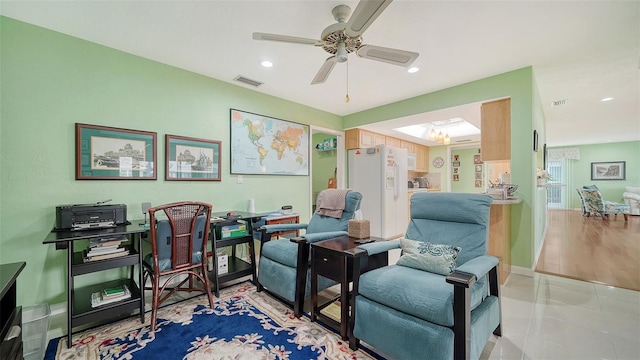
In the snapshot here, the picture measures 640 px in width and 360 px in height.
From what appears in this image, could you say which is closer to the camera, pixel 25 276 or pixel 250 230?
pixel 25 276

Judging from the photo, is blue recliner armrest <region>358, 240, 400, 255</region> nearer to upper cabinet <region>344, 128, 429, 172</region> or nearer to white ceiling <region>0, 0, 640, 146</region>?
white ceiling <region>0, 0, 640, 146</region>

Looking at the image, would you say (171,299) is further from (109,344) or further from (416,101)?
(416,101)

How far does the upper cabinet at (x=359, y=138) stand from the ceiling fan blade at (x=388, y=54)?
300cm

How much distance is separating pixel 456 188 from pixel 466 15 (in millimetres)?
6298

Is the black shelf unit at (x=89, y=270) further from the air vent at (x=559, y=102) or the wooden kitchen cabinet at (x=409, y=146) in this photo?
the air vent at (x=559, y=102)

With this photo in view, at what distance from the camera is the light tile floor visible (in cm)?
171

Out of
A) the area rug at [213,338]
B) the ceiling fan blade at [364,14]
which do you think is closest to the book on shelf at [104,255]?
the area rug at [213,338]

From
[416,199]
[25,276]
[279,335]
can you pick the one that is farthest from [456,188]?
[25,276]

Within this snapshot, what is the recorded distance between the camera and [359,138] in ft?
16.8

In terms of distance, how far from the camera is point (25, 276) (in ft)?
7.04

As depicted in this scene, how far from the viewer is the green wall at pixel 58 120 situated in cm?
211

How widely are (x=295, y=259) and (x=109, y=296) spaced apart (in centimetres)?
158

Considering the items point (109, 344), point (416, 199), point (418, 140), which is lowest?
point (109, 344)

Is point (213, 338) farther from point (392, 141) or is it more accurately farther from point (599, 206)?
point (599, 206)
